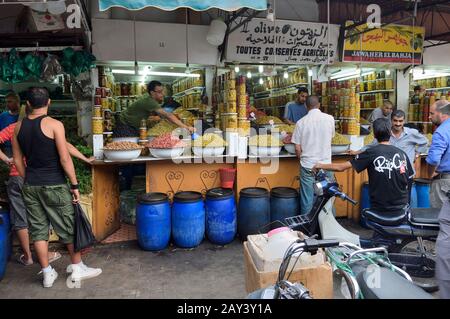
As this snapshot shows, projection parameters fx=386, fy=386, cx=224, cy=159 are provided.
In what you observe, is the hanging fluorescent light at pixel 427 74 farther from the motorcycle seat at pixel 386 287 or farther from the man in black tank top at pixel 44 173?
the motorcycle seat at pixel 386 287

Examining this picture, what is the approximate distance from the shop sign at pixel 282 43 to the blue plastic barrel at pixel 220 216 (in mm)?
3423

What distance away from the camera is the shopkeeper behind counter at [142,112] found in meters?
5.21

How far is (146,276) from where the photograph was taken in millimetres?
3912

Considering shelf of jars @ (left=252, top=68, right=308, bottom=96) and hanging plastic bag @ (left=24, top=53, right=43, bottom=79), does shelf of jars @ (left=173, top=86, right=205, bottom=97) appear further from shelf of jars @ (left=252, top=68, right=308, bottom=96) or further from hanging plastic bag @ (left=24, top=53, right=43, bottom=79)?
hanging plastic bag @ (left=24, top=53, right=43, bottom=79)

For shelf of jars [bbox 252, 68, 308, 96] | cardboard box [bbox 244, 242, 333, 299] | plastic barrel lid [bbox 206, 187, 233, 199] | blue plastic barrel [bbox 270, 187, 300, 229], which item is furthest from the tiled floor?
shelf of jars [bbox 252, 68, 308, 96]

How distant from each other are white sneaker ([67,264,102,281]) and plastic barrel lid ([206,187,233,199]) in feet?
4.93

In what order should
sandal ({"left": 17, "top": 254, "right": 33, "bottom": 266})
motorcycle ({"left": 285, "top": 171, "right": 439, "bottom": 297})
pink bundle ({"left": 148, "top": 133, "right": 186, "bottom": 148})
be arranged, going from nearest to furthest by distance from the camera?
motorcycle ({"left": 285, "top": 171, "right": 439, "bottom": 297}) → sandal ({"left": 17, "top": 254, "right": 33, "bottom": 266}) → pink bundle ({"left": 148, "top": 133, "right": 186, "bottom": 148})

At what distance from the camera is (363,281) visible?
167 cm

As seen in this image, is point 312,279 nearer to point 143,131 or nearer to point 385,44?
point 143,131

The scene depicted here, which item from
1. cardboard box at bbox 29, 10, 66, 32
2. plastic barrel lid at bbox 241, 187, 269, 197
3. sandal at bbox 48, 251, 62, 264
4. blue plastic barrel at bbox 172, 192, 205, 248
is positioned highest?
cardboard box at bbox 29, 10, 66, 32

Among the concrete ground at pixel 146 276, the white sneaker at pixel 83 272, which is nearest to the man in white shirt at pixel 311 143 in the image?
the concrete ground at pixel 146 276

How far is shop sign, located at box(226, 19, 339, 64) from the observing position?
7203 millimetres

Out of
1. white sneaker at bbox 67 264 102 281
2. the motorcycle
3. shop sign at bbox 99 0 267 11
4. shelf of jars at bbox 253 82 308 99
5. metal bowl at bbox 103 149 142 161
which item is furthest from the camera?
shelf of jars at bbox 253 82 308 99

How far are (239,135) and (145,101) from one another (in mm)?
1395
